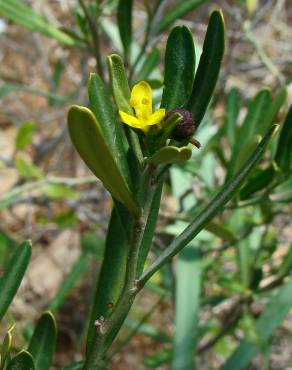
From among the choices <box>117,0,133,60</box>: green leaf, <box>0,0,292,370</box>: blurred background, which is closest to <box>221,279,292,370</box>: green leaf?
<box>0,0,292,370</box>: blurred background

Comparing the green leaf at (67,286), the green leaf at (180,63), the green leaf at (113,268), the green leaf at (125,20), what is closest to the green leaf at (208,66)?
the green leaf at (180,63)

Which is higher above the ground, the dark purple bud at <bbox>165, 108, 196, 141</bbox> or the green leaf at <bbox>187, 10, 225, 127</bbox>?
the green leaf at <bbox>187, 10, 225, 127</bbox>

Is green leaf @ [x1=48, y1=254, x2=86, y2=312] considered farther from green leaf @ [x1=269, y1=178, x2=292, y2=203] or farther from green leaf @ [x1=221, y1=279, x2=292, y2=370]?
green leaf @ [x1=269, y1=178, x2=292, y2=203]

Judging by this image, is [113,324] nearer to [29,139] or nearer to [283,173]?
[283,173]

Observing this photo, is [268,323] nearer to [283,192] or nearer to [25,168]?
[283,192]

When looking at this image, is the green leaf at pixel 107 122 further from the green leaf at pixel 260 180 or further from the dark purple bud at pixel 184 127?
the green leaf at pixel 260 180

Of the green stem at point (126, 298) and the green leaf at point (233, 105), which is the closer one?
the green stem at point (126, 298)
